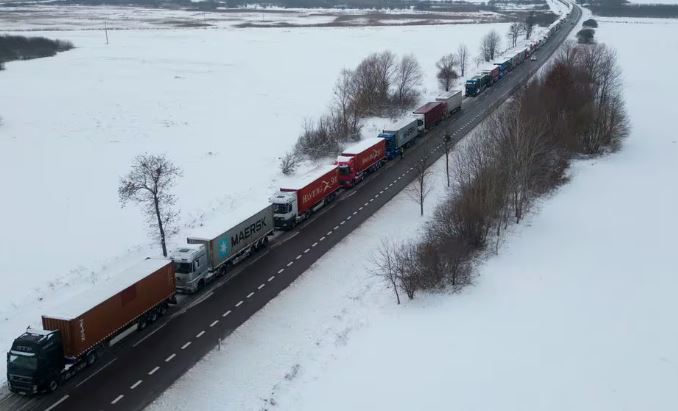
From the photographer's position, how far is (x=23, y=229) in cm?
4306

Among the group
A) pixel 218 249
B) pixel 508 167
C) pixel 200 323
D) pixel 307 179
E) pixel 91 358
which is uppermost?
pixel 508 167

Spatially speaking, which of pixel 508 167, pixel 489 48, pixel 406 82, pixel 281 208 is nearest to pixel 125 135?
pixel 281 208

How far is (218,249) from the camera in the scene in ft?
118

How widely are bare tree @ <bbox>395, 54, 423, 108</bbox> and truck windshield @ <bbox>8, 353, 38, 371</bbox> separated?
6632 centimetres

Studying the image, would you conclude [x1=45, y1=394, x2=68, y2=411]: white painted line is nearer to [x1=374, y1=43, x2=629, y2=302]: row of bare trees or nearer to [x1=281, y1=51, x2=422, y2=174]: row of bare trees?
[x1=374, y1=43, x2=629, y2=302]: row of bare trees

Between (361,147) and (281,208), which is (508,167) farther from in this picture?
(281,208)

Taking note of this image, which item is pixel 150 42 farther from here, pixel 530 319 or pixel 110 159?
pixel 530 319

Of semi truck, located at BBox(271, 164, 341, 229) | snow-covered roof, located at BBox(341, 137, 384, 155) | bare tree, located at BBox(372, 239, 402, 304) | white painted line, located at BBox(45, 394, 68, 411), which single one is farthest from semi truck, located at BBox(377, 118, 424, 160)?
white painted line, located at BBox(45, 394, 68, 411)

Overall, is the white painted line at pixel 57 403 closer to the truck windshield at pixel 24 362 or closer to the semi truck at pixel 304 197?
the truck windshield at pixel 24 362

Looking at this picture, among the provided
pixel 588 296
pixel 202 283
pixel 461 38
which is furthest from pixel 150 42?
pixel 588 296

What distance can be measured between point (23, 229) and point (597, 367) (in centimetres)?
3781

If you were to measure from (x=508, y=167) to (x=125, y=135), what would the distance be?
4540cm

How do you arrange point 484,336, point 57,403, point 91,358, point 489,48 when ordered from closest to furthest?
1. point 57,403
2. point 91,358
3. point 484,336
4. point 489,48

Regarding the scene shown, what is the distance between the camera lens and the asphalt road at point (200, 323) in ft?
84.8
